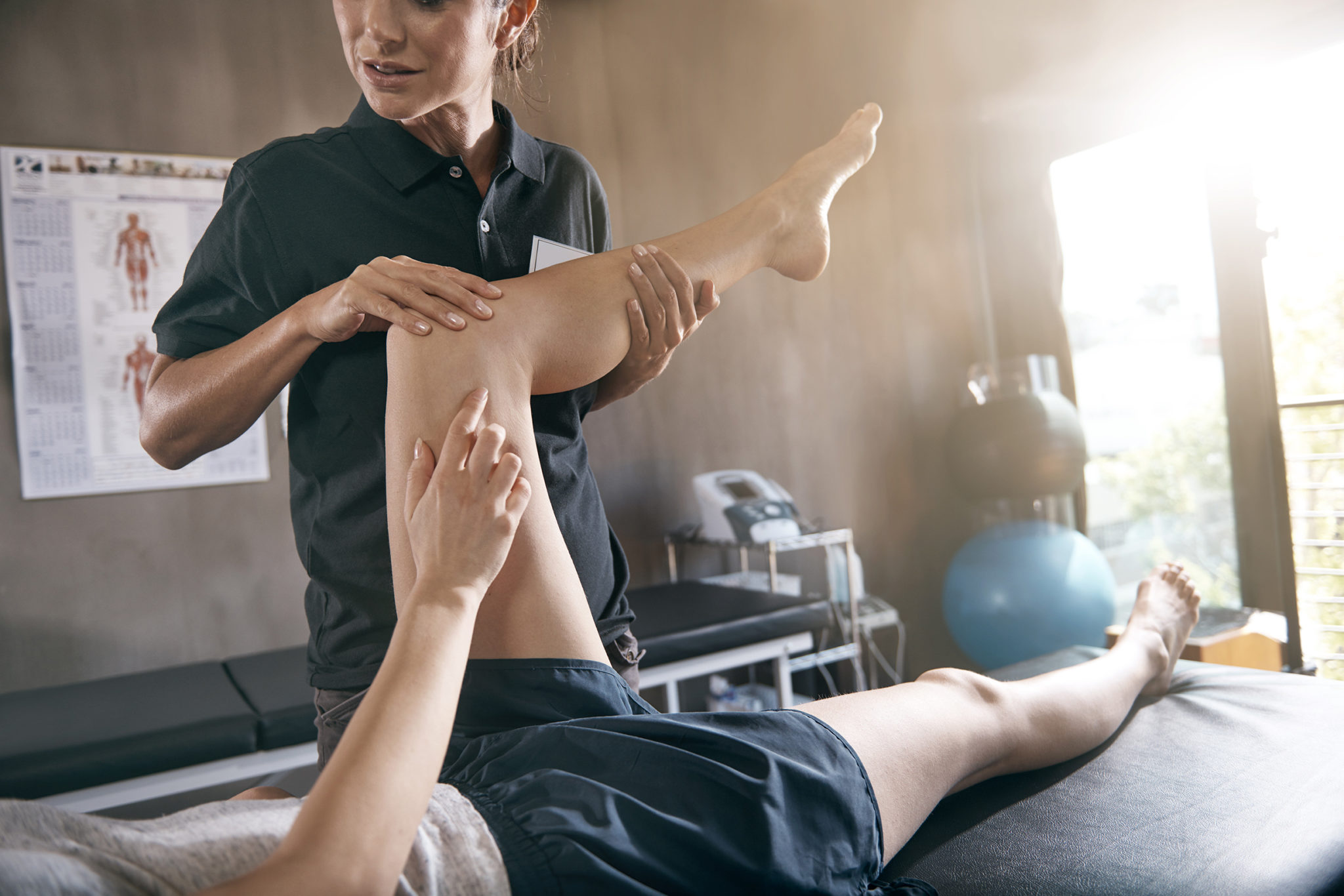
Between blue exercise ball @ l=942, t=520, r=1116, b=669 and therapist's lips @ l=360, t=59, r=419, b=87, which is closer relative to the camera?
therapist's lips @ l=360, t=59, r=419, b=87

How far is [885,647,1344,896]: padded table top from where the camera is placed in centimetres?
89

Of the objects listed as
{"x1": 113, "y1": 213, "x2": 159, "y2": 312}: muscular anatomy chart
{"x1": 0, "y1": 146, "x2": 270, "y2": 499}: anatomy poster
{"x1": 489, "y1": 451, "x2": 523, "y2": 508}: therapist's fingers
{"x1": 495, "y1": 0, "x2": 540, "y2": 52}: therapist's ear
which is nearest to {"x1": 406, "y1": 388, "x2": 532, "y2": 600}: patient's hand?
{"x1": 489, "y1": 451, "x2": 523, "y2": 508}: therapist's fingers

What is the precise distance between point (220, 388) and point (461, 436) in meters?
0.37

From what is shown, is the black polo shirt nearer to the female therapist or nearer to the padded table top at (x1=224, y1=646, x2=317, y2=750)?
the female therapist

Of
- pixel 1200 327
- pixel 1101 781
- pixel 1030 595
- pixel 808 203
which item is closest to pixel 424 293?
pixel 808 203

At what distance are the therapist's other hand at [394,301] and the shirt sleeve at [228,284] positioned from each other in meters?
0.13

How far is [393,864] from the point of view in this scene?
0.59 meters

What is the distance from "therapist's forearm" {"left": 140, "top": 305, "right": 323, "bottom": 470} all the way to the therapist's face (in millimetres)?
282

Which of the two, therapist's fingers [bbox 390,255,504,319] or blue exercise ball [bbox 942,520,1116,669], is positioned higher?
therapist's fingers [bbox 390,255,504,319]

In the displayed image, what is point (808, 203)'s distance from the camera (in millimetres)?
1317

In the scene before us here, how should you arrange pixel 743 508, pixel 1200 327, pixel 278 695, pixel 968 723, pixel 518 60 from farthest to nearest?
pixel 1200 327
pixel 743 508
pixel 278 695
pixel 518 60
pixel 968 723

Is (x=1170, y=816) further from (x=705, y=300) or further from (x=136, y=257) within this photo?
(x=136, y=257)

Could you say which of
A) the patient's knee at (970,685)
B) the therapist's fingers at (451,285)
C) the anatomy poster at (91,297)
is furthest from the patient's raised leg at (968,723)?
the anatomy poster at (91,297)

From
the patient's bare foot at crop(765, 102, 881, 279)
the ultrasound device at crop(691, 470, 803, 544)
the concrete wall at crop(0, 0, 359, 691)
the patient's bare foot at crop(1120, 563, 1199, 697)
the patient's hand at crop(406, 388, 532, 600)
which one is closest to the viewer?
the patient's hand at crop(406, 388, 532, 600)
